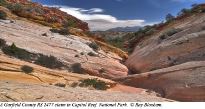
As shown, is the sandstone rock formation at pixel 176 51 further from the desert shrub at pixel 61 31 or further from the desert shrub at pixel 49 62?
the desert shrub at pixel 49 62

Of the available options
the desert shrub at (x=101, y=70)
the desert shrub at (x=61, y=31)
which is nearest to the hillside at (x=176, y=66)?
the desert shrub at (x=101, y=70)

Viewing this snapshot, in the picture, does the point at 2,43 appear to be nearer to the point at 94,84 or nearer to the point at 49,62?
the point at 49,62

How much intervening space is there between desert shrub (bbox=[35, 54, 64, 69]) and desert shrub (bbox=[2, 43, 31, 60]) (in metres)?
0.67

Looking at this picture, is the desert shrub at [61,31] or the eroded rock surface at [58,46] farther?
the desert shrub at [61,31]

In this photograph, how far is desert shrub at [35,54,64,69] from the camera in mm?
23172

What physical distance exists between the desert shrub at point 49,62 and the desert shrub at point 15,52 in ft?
2.20

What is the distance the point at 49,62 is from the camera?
2356cm

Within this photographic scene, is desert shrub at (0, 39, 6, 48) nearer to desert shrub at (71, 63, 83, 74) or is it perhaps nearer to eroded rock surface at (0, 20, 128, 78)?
eroded rock surface at (0, 20, 128, 78)

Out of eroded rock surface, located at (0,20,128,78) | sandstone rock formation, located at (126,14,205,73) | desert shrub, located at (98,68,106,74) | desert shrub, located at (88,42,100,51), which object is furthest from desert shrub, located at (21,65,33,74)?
desert shrub, located at (88,42,100,51)

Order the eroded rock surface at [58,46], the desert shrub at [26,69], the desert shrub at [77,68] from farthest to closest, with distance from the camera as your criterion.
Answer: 1. the eroded rock surface at [58,46]
2. the desert shrub at [77,68]
3. the desert shrub at [26,69]

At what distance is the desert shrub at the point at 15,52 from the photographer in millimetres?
22166

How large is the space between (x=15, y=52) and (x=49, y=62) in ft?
6.76

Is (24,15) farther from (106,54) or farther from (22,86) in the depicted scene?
(22,86)

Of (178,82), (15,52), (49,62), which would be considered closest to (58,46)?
(49,62)
